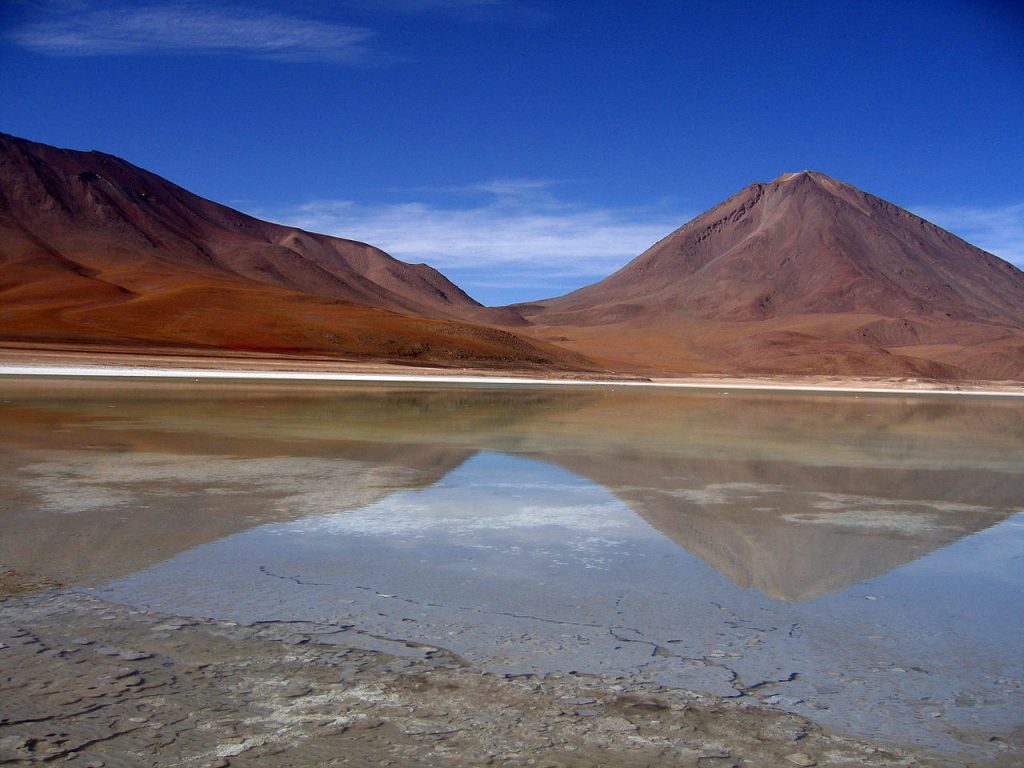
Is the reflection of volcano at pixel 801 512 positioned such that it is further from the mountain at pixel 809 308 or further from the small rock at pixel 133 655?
the mountain at pixel 809 308

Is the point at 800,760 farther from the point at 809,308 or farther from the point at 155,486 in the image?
the point at 809,308

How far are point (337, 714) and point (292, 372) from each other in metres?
43.4

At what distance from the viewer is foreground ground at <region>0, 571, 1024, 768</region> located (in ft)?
11.4

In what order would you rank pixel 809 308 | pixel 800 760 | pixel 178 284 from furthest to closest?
pixel 809 308 < pixel 178 284 < pixel 800 760

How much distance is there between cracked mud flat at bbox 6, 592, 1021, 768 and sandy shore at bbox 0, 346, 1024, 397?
3571cm

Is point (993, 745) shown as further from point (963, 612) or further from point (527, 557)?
point (527, 557)

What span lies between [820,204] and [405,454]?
201 meters

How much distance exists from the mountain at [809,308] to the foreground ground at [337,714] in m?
78.4

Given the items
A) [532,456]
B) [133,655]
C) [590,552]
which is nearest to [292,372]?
[532,456]

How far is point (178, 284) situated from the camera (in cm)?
10800

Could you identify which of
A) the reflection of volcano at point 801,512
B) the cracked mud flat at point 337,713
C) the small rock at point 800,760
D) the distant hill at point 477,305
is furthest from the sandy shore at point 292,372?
the small rock at point 800,760

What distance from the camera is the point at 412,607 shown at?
17.6ft

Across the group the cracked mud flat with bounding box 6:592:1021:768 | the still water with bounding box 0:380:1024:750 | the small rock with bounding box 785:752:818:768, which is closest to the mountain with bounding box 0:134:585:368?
the still water with bounding box 0:380:1024:750

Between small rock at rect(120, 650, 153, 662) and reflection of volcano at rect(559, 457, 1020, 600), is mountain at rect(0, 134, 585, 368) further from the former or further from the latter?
small rock at rect(120, 650, 153, 662)
